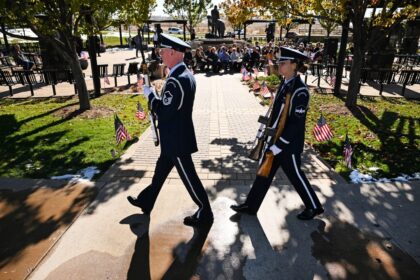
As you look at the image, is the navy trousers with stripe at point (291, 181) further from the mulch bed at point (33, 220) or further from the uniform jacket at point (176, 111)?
the mulch bed at point (33, 220)

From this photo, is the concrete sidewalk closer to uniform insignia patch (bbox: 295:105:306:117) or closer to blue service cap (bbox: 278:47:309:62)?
uniform insignia patch (bbox: 295:105:306:117)

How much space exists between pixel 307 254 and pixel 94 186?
347cm

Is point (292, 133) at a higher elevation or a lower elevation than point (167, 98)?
lower

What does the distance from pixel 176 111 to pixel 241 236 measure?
70.1 inches

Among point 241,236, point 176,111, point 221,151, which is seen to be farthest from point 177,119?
point 221,151

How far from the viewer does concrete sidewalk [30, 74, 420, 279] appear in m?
3.61

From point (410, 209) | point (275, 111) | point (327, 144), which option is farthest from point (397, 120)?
point (275, 111)

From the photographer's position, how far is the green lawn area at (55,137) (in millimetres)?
6227

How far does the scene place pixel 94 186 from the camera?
17.7 feet

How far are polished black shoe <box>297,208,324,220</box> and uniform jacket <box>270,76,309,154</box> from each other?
88 centimetres

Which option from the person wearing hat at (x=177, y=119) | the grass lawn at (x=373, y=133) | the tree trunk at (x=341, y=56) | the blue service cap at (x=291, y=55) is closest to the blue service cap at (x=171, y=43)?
the person wearing hat at (x=177, y=119)

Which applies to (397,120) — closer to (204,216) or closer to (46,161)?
(204,216)

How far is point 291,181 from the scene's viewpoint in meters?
4.39

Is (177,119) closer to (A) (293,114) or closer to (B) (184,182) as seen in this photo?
(B) (184,182)
